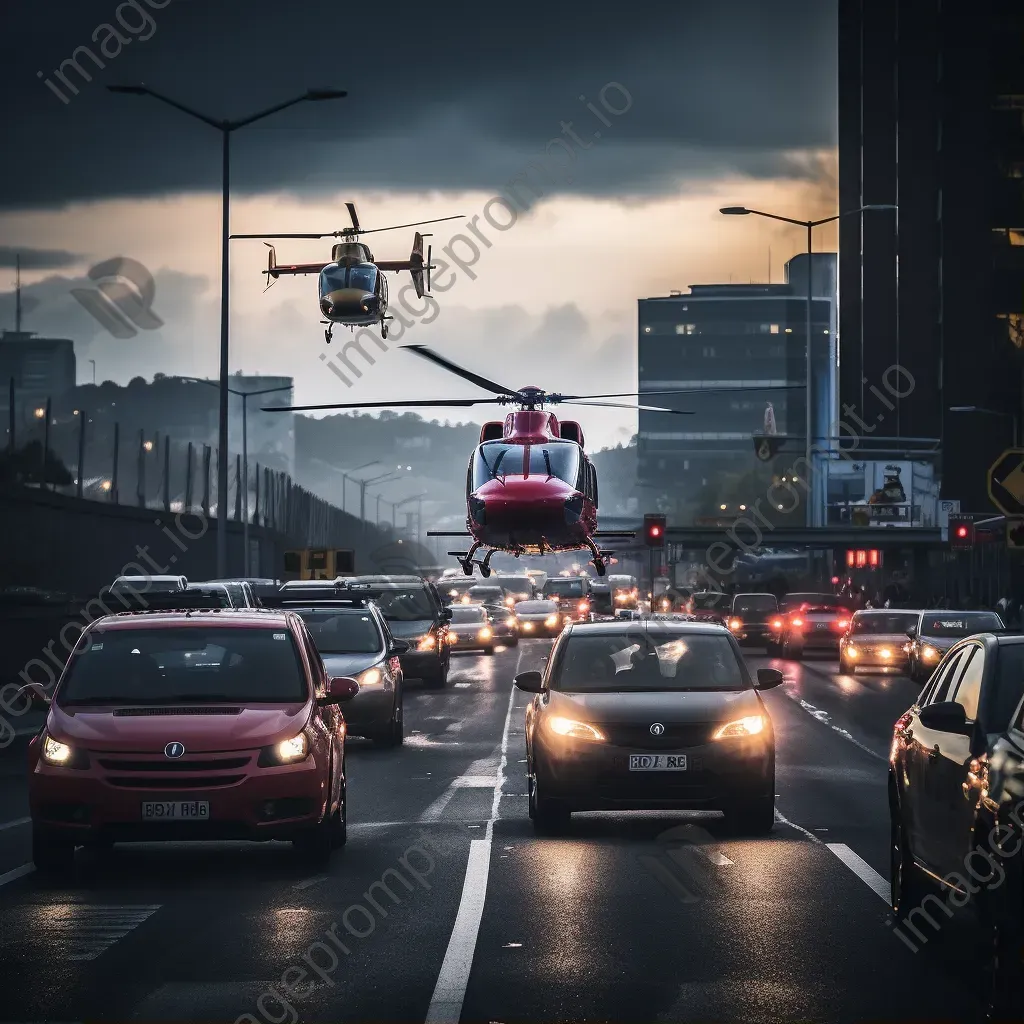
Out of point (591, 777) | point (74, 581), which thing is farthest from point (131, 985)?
point (74, 581)

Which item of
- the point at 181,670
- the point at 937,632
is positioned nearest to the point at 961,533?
the point at 937,632

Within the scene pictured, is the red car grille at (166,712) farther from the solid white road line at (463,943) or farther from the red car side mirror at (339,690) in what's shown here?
the solid white road line at (463,943)

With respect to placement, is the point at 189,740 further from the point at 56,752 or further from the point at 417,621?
the point at 417,621

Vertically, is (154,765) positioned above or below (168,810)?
above

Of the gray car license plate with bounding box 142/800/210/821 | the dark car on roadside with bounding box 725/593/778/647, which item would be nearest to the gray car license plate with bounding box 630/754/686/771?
the gray car license plate with bounding box 142/800/210/821

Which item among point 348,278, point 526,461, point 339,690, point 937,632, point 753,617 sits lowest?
point 753,617

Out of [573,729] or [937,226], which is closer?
[573,729]
